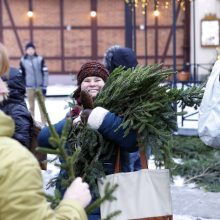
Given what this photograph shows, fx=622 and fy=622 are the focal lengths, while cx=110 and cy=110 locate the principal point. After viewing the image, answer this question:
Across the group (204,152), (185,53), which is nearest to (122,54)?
(204,152)

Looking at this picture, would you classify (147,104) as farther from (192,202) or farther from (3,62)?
(192,202)

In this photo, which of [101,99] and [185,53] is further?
[185,53]

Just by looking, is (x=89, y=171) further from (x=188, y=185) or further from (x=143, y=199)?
(x=188, y=185)

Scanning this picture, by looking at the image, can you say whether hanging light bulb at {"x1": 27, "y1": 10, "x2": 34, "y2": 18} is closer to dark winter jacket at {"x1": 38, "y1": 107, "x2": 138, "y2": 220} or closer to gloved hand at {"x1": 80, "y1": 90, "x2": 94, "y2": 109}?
gloved hand at {"x1": 80, "y1": 90, "x2": 94, "y2": 109}

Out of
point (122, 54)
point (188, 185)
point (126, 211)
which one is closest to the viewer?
point (126, 211)

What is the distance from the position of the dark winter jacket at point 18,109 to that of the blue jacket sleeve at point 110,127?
83 centimetres

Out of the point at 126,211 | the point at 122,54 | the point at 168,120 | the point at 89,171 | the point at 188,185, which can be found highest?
the point at 122,54

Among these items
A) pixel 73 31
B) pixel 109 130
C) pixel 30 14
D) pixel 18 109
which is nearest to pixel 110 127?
pixel 109 130

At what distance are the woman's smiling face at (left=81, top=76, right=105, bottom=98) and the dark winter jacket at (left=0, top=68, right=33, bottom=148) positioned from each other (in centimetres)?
52

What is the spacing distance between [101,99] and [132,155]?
18.3 inches

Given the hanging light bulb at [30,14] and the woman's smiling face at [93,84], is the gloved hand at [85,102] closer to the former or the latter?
the woman's smiling face at [93,84]

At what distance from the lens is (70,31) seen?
2702cm

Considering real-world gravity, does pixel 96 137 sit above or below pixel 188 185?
above

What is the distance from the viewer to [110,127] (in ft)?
10.2
